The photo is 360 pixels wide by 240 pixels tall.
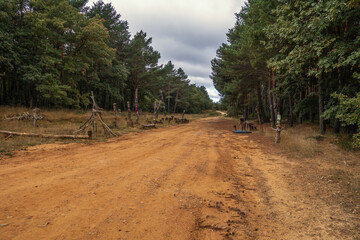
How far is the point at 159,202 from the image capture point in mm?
3479

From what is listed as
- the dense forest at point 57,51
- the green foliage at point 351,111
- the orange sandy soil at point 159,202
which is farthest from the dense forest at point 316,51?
the dense forest at point 57,51

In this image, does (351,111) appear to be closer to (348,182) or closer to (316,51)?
(316,51)

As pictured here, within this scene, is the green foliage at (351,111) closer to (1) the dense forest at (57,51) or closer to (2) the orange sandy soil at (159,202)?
(2) the orange sandy soil at (159,202)

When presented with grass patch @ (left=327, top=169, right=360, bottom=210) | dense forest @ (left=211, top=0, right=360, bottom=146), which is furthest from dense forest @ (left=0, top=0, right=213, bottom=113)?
grass patch @ (left=327, top=169, right=360, bottom=210)

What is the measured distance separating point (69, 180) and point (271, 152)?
8.34 meters

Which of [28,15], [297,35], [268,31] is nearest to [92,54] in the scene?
[28,15]

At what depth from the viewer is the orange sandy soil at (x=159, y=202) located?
106 inches

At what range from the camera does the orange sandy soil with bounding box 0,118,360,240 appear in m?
2.69

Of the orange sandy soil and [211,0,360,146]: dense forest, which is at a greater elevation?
[211,0,360,146]: dense forest

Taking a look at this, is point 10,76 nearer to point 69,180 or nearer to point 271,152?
point 69,180

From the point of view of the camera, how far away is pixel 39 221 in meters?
2.71

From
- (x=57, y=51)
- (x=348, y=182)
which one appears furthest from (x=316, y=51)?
(x=57, y=51)

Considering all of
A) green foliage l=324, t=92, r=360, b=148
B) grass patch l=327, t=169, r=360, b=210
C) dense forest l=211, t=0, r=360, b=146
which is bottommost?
grass patch l=327, t=169, r=360, b=210

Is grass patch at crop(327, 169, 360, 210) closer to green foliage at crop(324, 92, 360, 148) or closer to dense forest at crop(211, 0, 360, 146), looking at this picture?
green foliage at crop(324, 92, 360, 148)
